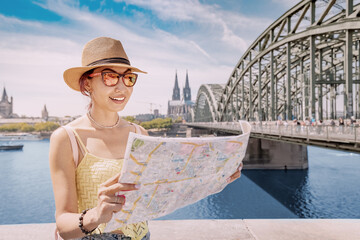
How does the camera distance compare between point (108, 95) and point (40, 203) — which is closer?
point (108, 95)

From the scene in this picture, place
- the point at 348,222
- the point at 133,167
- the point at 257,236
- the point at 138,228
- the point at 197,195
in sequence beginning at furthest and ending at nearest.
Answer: the point at 348,222
the point at 257,236
the point at 138,228
the point at 197,195
the point at 133,167

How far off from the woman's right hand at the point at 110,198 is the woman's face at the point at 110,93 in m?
0.67

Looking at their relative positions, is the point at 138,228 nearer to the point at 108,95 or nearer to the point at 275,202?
the point at 108,95

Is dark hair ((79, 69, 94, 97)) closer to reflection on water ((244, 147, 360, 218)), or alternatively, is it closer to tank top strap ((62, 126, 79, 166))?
tank top strap ((62, 126, 79, 166))

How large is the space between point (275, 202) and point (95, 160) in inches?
1052

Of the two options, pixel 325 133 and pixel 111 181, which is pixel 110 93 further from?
pixel 325 133

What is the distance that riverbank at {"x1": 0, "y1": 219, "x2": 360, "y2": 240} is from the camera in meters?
3.97

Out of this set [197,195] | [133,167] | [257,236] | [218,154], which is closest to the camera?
[133,167]

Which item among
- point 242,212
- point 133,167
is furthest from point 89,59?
point 242,212

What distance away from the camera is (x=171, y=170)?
59.5 inches

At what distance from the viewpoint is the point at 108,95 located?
6.51 feet

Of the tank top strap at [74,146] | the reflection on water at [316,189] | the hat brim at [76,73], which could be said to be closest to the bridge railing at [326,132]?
the reflection on water at [316,189]

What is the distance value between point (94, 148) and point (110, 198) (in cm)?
51

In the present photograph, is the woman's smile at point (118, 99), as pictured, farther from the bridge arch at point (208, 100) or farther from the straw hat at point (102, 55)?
the bridge arch at point (208, 100)
